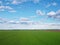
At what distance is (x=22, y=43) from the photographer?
93.8 inches

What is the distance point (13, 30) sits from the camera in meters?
2.46

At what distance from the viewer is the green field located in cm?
240

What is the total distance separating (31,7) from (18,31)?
579 millimetres

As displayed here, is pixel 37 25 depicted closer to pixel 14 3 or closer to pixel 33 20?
pixel 33 20

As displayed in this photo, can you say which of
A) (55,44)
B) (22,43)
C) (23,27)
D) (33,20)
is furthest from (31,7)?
(55,44)

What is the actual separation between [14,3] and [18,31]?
23.6 inches

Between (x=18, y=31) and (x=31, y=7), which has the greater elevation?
(x=31, y=7)

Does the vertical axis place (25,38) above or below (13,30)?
below

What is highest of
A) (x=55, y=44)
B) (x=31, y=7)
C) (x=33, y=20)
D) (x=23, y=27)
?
(x=31, y=7)

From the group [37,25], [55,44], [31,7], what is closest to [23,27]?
[37,25]

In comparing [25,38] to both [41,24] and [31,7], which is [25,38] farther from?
Answer: [31,7]

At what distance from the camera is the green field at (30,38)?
2396mm

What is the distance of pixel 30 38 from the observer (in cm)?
242

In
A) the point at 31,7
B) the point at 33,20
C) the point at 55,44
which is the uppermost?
the point at 31,7
